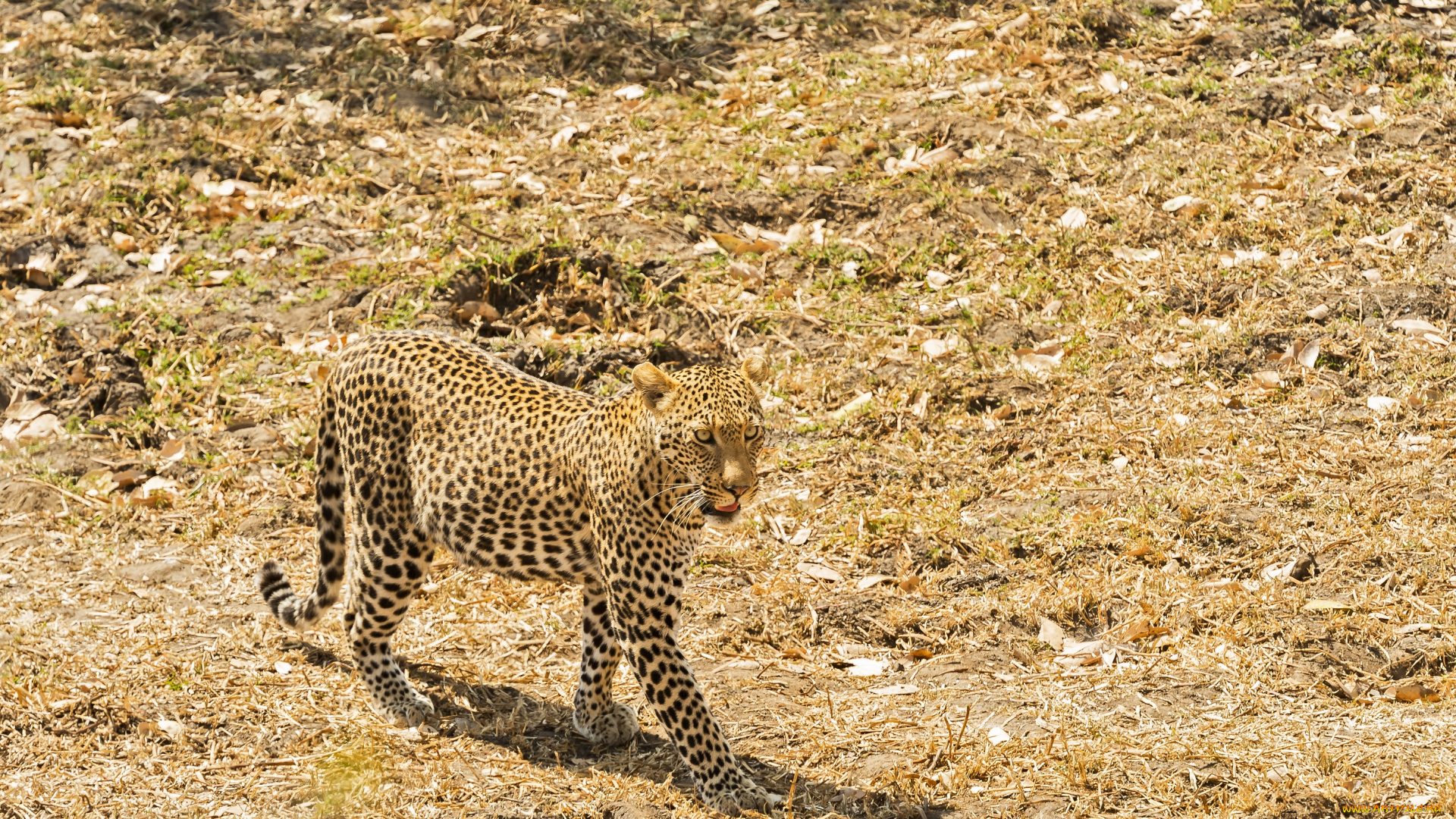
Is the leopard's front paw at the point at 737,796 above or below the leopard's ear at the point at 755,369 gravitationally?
below

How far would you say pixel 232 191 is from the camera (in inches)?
429

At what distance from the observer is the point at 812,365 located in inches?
367

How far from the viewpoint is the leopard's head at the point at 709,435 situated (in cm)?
570

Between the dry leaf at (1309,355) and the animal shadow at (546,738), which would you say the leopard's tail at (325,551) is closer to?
the animal shadow at (546,738)

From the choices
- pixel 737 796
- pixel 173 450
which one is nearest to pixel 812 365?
pixel 173 450

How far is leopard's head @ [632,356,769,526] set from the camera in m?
5.70

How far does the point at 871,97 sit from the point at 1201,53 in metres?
2.54

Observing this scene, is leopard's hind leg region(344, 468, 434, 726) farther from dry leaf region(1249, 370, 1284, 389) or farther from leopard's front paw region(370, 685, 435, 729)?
dry leaf region(1249, 370, 1284, 389)

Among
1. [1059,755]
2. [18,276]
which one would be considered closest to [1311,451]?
[1059,755]

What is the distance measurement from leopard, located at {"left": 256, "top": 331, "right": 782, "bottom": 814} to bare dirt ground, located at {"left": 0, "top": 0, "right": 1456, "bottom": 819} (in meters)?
0.28

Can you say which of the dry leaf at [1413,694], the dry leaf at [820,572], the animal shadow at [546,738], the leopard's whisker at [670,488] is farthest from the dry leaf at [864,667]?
the dry leaf at [1413,694]

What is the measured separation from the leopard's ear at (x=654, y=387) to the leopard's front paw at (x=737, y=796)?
1456mm

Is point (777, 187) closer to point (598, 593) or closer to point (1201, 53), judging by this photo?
point (1201, 53)

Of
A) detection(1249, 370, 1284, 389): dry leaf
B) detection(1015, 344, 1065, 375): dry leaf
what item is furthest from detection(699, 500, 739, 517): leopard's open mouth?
detection(1249, 370, 1284, 389): dry leaf
